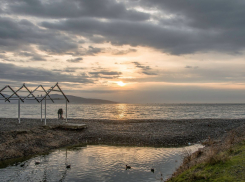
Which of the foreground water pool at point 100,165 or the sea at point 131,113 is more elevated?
the foreground water pool at point 100,165

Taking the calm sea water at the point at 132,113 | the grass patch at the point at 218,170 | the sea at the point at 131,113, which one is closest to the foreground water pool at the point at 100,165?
the grass patch at the point at 218,170

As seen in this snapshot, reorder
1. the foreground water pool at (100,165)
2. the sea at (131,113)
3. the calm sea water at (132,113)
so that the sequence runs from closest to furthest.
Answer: the foreground water pool at (100,165) < the sea at (131,113) < the calm sea water at (132,113)

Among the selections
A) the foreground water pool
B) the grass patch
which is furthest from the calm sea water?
the grass patch

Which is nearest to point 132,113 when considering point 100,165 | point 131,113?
point 131,113

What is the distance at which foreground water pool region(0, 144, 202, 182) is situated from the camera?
12.0 m

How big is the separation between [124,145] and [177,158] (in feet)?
19.5

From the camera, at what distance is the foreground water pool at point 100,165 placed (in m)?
12.0

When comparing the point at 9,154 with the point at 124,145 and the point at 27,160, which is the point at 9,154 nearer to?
the point at 27,160

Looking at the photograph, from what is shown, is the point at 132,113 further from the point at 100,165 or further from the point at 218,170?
the point at 218,170

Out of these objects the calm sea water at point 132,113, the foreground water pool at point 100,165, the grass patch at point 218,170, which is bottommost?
the calm sea water at point 132,113


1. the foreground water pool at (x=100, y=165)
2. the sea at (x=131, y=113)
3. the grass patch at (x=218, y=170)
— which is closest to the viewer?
the grass patch at (x=218, y=170)

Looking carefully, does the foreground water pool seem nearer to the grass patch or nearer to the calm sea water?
the grass patch

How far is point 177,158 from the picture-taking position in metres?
15.8

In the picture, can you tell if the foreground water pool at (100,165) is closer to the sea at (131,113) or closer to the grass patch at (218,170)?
the grass patch at (218,170)
